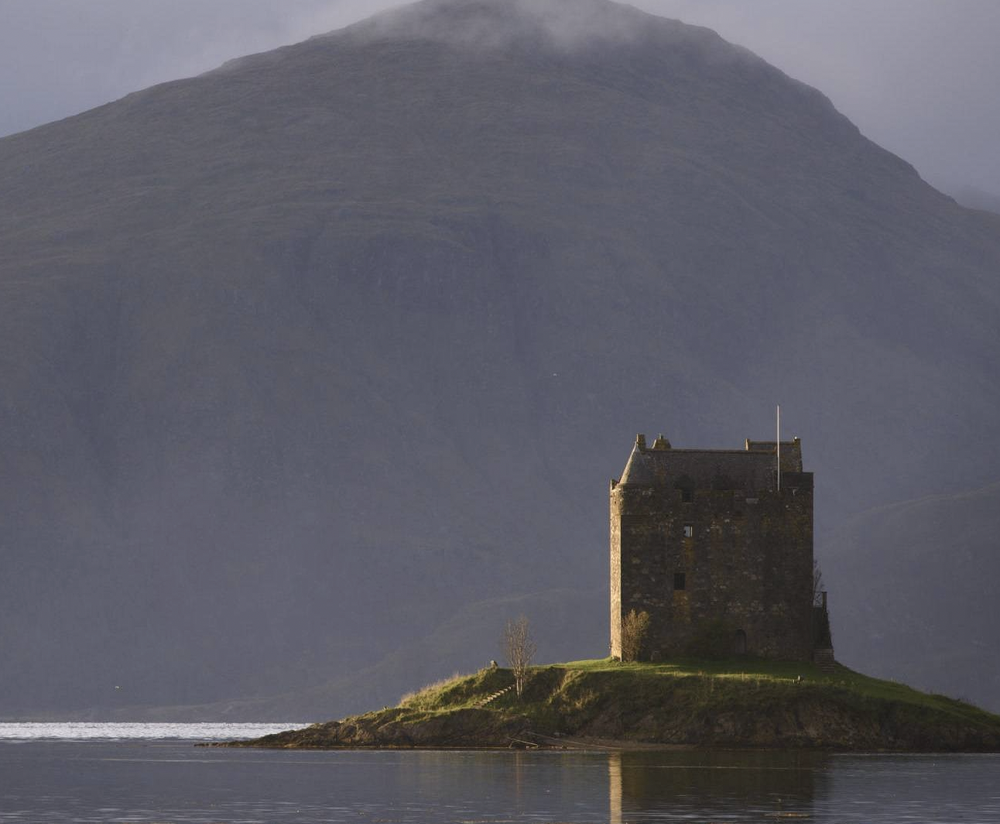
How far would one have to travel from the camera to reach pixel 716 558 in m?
126

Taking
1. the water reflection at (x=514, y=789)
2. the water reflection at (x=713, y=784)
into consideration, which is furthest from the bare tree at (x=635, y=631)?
the water reflection at (x=713, y=784)

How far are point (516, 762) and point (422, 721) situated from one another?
1706 centimetres

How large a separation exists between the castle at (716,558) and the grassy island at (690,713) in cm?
209

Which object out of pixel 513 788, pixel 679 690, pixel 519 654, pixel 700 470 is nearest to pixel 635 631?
pixel 519 654

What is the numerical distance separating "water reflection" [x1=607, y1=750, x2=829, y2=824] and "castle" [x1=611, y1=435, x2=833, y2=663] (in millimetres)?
13357

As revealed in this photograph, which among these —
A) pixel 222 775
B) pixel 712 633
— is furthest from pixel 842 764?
pixel 222 775

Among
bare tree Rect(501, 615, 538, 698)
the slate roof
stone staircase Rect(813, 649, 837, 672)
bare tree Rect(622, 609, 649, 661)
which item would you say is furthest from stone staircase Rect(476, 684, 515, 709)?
stone staircase Rect(813, 649, 837, 672)

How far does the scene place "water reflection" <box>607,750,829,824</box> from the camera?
250ft

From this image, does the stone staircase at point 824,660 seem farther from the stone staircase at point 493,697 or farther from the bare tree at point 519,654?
the stone staircase at point 493,697

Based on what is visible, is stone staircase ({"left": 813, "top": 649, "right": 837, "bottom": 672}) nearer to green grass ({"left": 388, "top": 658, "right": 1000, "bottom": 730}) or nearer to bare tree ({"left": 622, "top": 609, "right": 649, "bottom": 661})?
green grass ({"left": 388, "top": 658, "right": 1000, "bottom": 730})

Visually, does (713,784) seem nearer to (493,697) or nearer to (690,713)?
(690,713)

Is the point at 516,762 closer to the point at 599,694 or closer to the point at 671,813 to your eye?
the point at 599,694

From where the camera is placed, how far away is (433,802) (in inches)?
3238

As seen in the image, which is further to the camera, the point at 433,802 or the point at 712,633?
the point at 712,633
